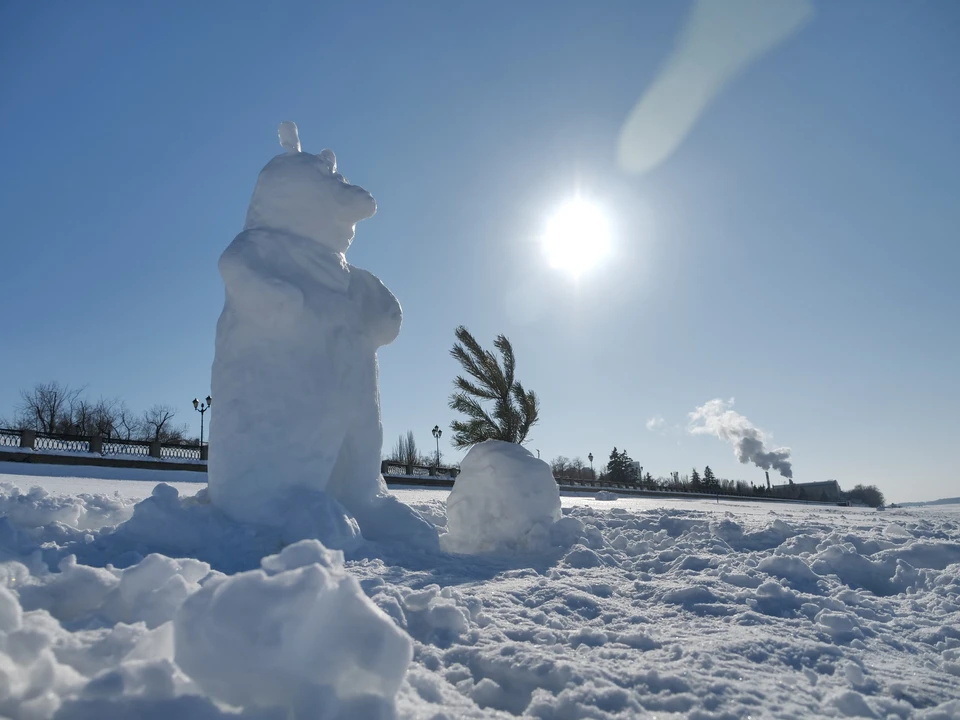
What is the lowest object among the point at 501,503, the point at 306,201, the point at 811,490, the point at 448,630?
the point at 811,490

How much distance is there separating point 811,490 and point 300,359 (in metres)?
62.6

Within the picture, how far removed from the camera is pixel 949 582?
451 cm

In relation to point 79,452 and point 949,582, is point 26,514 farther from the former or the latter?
point 79,452

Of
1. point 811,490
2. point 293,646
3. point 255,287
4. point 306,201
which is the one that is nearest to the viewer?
point 293,646

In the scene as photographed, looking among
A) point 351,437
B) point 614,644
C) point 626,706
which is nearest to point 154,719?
point 626,706

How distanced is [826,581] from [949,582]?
974 millimetres

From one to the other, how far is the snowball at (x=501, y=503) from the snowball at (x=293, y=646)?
174 inches

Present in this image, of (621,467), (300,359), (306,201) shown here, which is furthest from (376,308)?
(621,467)

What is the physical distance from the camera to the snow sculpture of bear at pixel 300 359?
16.8ft

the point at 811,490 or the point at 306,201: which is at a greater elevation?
the point at 306,201

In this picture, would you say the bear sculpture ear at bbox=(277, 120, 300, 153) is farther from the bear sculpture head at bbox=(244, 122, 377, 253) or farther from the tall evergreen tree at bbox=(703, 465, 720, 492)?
the tall evergreen tree at bbox=(703, 465, 720, 492)

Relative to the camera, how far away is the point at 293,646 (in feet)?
5.82

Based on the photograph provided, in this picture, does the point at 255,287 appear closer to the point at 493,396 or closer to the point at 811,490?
the point at 493,396

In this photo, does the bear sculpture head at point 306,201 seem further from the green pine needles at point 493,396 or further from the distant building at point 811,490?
the distant building at point 811,490
